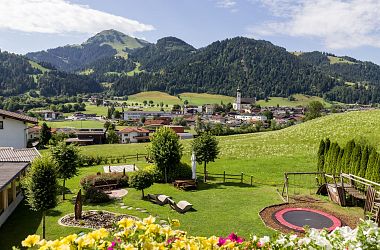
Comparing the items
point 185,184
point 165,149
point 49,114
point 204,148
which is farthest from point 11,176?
point 49,114

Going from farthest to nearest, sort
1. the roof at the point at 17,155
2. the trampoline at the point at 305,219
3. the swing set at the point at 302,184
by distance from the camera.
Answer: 1. the swing set at the point at 302,184
2. the roof at the point at 17,155
3. the trampoline at the point at 305,219

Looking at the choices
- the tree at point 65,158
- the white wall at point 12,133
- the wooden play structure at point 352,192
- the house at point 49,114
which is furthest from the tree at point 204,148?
the house at point 49,114

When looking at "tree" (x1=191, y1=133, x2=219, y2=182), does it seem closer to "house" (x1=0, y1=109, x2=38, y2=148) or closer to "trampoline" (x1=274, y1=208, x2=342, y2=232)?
"trampoline" (x1=274, y1=208, x2=342, y2=232)

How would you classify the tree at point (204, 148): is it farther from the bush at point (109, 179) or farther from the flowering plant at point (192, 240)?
the flowering plant at point (192, 240)

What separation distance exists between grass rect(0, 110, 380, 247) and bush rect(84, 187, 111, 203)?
98 cm

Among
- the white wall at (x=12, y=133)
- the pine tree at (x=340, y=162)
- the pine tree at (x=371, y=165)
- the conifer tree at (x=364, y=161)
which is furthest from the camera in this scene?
the white wall at (x=12, y=133)

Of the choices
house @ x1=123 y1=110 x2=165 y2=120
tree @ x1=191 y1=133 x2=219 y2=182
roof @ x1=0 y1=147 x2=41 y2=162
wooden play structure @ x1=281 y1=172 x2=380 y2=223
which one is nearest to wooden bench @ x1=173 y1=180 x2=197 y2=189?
tree @ x1=191 y1=133 x2=219 y2=182

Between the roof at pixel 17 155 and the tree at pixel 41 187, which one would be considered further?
the roof at pixel 17 155

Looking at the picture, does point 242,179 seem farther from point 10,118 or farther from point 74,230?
point 10,118

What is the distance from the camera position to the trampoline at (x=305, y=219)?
1842 cm

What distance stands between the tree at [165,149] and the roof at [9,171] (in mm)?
10287

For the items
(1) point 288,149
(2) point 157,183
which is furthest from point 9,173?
(1) point 288,149

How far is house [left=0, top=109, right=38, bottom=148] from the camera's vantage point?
34438mm

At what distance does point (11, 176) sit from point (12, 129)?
19.7 metres
